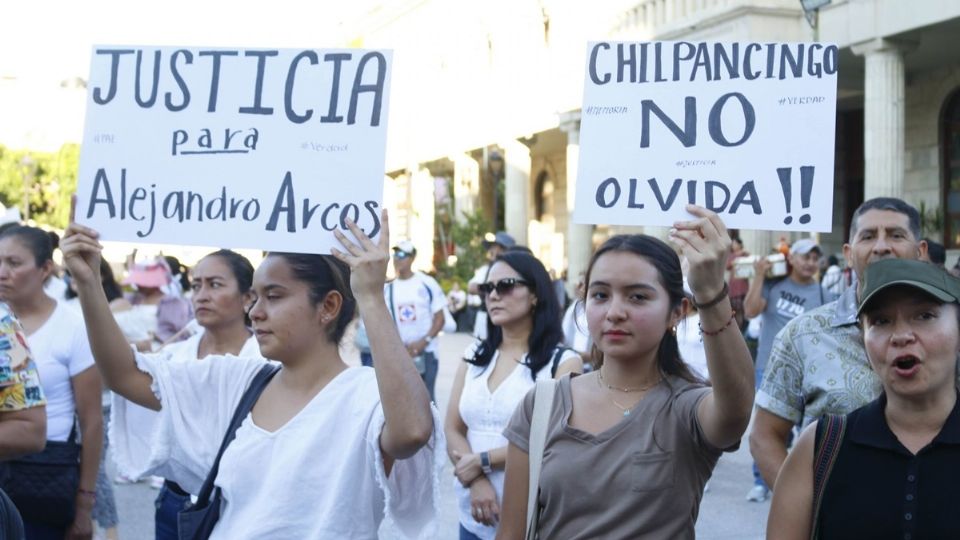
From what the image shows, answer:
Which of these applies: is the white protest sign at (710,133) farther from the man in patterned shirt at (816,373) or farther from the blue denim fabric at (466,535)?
the blue denim fabric at (466,535)

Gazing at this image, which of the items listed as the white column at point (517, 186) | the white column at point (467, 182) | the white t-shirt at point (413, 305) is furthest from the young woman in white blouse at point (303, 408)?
the white column at point (467, 182)

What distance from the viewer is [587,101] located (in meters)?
3.68

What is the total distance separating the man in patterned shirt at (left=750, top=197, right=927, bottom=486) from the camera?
3939 millimetres

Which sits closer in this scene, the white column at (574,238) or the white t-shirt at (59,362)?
the white t-shirt at (59,362)

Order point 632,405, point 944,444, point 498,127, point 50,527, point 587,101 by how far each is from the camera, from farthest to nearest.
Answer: point 498,127 → point 50,527 → point 587,101 → point 632,405 → point 944,444

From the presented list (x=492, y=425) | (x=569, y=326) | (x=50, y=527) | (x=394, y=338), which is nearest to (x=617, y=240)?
(x=394, y=338)

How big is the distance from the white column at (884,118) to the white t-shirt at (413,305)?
8918mm

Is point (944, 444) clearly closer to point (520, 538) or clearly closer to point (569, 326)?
point (520, 538)

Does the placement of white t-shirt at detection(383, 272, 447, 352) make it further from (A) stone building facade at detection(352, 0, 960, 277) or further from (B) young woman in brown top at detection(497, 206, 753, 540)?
(B) young woman in brown top at detection(497, 206, 753, 540)

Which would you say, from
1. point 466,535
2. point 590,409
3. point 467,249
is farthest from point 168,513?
point 467,249

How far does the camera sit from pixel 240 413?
353cm

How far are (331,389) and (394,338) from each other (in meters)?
0.38

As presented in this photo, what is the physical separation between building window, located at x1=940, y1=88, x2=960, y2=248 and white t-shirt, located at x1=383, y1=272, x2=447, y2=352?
42.4 feet

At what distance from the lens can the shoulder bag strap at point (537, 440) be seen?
3.36 meters
